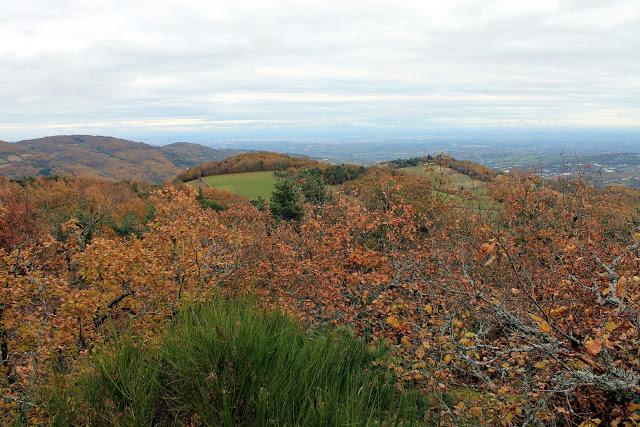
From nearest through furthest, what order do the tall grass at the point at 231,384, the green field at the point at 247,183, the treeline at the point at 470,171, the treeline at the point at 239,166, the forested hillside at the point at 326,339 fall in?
the tall grass at the point at 231,384, the forested hillside at the point at 326,339, the treeline at the point at 470,171, the green field at the point at 247,183, the treeline at the point at 239,166

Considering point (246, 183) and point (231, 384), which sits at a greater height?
point (231, 384)

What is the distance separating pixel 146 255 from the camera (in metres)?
12.1

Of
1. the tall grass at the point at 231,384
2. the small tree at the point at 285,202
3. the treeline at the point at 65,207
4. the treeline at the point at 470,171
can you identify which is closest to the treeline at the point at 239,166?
the treeline at the point at 65,207

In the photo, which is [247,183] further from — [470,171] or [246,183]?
[470,171]

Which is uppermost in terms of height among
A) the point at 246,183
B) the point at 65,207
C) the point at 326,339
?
the point at 326,339

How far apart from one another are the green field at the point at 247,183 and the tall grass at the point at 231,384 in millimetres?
72758

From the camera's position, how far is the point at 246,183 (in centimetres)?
8969

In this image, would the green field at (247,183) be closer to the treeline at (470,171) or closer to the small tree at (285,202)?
the small tree at (285,202)

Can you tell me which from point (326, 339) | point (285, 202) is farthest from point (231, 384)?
point (285, 202)

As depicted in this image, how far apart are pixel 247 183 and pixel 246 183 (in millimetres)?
260

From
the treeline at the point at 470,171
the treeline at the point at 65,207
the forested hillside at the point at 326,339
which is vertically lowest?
the treeline at the point at 65,207

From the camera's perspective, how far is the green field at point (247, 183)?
268 feet

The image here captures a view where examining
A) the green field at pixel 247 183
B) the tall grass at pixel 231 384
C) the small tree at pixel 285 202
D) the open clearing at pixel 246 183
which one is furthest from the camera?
the open clearing at pixel 246 183

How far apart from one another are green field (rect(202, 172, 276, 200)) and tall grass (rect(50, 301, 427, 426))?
239ft
